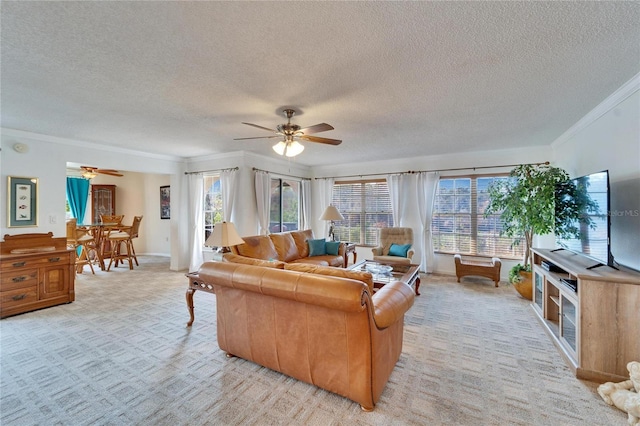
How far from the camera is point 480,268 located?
4.70 meters

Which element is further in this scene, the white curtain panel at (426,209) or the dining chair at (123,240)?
the dining chair at (123,240)

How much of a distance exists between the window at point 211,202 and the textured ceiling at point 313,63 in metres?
2.22

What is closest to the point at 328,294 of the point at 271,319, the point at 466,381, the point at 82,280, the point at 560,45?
the point at 271,319

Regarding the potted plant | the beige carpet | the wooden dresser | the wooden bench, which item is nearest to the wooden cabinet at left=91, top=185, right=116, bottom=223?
the wooden dresser

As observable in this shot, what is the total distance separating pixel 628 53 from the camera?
75.6 inches

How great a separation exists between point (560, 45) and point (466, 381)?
254 cm

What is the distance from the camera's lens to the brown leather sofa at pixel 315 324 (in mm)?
1736

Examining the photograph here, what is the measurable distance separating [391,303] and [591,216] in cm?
228

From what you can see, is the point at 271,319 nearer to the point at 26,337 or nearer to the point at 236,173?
the point at 26,337

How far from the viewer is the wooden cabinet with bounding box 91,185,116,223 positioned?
7562 mm

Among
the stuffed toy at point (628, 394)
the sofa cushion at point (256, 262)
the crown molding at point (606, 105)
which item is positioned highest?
the crown molding at point (606, 105)

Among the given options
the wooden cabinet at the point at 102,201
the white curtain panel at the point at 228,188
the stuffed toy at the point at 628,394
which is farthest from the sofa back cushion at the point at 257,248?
the wooden cabinet at the point at 102,201

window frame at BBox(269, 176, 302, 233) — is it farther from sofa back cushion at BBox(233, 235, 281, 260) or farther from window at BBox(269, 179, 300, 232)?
sofa back cushion at BBox(233, 235, 281, 260)

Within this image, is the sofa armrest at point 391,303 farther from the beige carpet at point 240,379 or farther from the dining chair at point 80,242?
the dining chair at point 80,242
